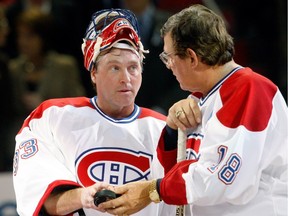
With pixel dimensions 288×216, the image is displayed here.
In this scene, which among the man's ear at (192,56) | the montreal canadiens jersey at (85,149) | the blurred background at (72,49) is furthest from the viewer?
the blurred background at (72,49)

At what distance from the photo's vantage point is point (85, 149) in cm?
292

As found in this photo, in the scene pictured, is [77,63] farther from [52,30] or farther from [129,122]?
[129,122]

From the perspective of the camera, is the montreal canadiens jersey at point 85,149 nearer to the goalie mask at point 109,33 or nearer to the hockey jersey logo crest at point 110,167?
the hockey jersey logo crest at point 110,167

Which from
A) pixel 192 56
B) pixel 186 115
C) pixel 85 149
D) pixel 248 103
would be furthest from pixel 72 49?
pixel 248 103

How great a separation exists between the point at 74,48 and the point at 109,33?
2.36 meters

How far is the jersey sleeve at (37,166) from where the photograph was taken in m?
2.80

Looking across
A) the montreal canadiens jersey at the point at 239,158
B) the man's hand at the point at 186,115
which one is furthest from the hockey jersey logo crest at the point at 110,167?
the montreal canadiens jersey at the point at 239,158

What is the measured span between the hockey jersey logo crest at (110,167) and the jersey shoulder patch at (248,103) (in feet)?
1.60

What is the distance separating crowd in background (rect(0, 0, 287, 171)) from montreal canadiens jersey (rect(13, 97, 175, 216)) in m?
1.89

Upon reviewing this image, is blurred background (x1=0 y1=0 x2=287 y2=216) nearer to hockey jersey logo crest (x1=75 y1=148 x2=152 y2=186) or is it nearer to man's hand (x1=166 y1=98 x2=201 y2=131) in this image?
hockey jersey logo crest (x1=75 y1=148 x2=152 y2=186)

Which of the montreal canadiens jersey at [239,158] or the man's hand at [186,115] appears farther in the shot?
the man's hand at [186,115]

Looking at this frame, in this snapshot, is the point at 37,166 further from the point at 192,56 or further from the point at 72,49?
the point at 72,49

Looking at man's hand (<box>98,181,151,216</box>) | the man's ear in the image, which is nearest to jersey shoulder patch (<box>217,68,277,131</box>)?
the man's ear

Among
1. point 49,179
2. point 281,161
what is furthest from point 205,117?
point 49,179
